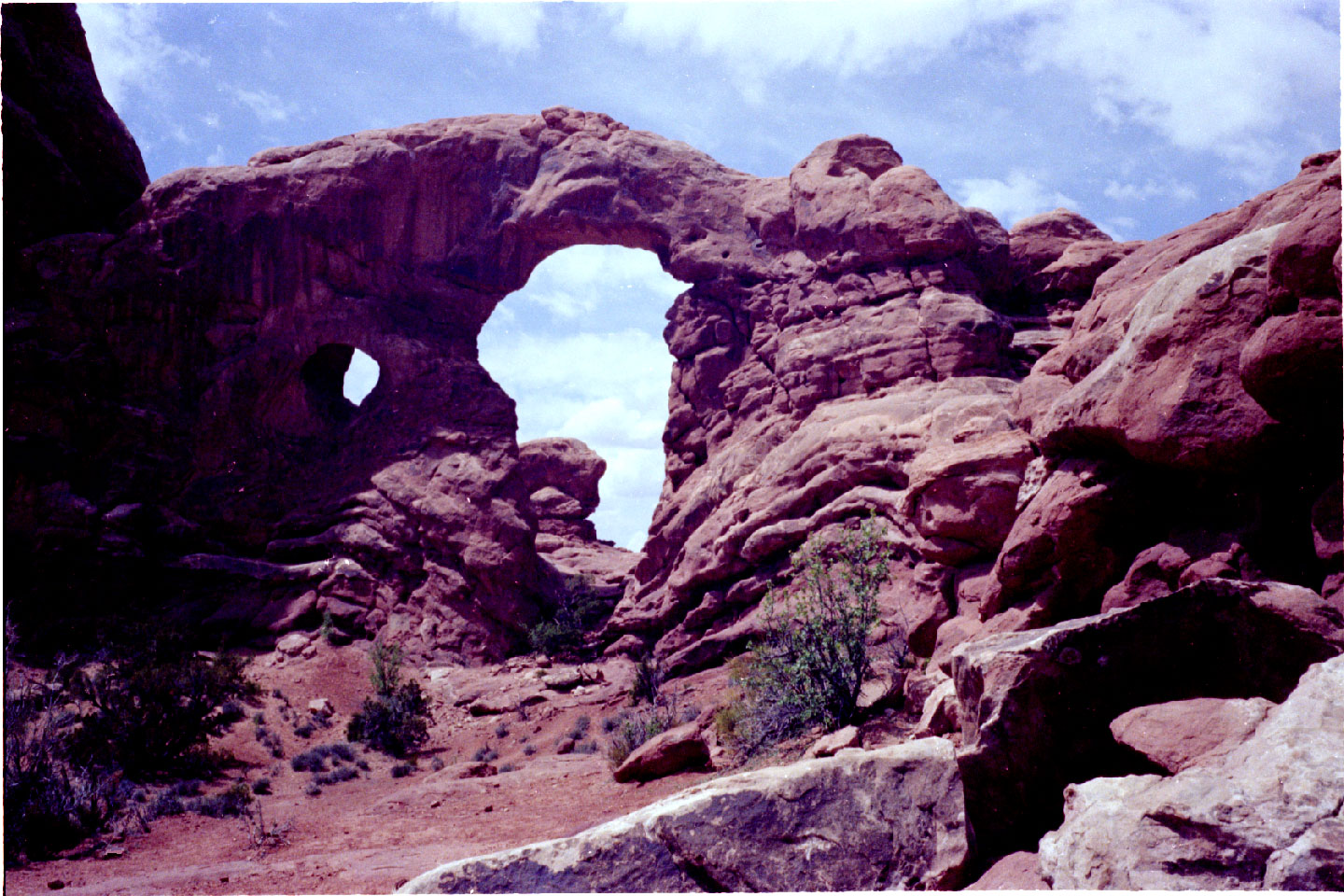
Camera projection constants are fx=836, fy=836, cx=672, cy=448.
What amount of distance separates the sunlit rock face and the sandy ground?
278 centimetres

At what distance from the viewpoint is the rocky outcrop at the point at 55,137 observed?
20.3 meters

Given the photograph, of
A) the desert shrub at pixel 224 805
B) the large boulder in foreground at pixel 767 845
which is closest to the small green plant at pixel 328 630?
the desert shrub at pixel 224 805

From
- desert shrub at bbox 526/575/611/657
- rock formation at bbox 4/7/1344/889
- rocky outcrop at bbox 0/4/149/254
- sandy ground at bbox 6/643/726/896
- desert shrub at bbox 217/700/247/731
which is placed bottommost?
sandy ground at bbox 6/643/726/896

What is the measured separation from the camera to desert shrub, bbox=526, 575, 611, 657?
836 inches

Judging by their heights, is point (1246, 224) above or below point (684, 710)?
above

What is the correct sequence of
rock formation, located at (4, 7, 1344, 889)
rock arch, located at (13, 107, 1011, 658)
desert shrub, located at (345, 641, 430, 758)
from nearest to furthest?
rock formation, located at (4, 7, 1344, 889) < desert shrub, located at (345, 641, 430, 758) < rock arch, located at (13, 107, 1011, 658)

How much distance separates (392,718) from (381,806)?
524 cm

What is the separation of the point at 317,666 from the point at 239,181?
45.1 feet

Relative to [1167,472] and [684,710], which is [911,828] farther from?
[684,710]

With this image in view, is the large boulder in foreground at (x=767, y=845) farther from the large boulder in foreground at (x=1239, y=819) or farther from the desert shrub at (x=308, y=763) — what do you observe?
the desert shrub at (x=308, y=763)

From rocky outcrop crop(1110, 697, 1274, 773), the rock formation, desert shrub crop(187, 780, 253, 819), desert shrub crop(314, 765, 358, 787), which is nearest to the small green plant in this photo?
the rock formation

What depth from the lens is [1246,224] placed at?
7258 millimetres

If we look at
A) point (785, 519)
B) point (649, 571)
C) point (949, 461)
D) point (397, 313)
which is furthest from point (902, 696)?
point (397, 313)

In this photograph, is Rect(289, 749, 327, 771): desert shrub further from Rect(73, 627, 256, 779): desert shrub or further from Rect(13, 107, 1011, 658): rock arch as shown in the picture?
Rect(13, 107, 1011, 658): rock arch
